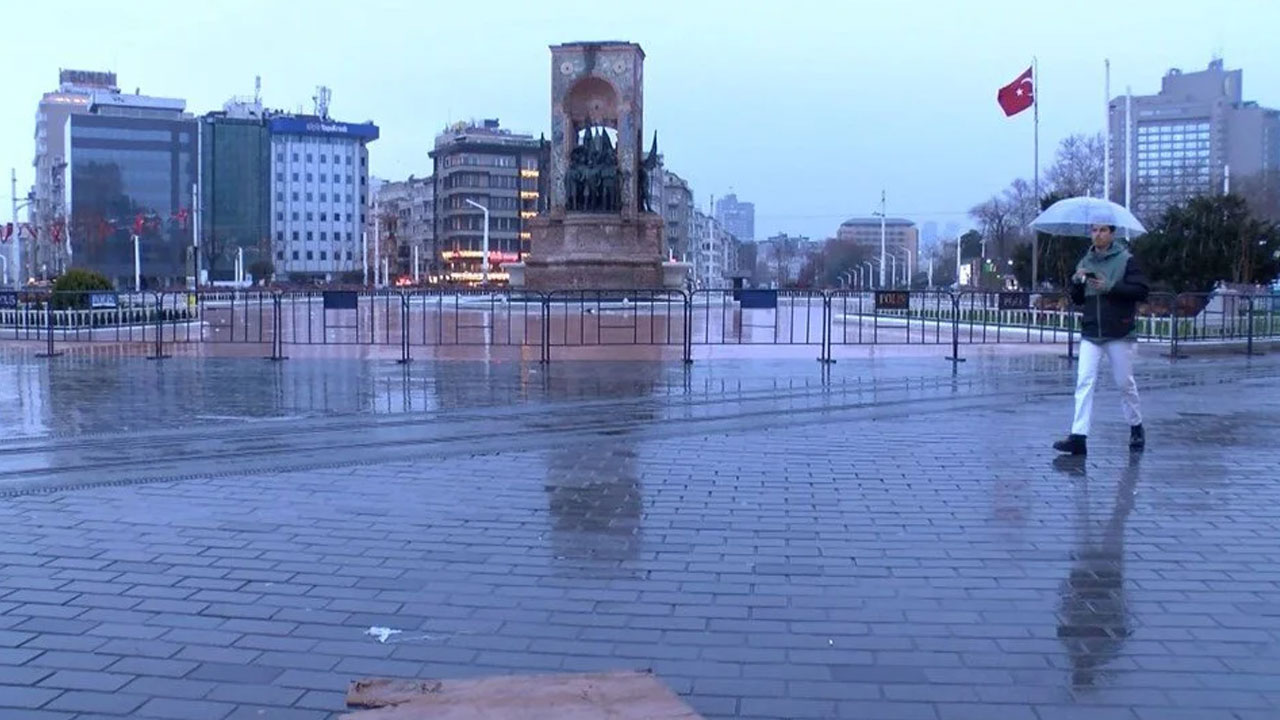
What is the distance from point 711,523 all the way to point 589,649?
262 cm

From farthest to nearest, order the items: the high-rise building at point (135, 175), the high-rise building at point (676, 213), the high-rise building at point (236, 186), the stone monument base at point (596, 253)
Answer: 1. the high-rise building at point (676, 213)
2. the high-rise building at point (236, 186)
3. the high-rise building at point (135, 175)
4. the stone monument base at point (596, 253)

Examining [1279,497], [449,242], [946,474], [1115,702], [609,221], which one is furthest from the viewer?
[449,242]

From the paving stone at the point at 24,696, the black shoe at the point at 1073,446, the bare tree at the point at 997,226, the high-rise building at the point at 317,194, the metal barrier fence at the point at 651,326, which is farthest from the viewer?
the high-rise building at the point at 317,194

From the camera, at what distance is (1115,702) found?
4.76m

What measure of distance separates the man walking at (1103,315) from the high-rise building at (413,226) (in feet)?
391

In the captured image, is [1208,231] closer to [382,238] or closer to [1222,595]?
[1222,595]

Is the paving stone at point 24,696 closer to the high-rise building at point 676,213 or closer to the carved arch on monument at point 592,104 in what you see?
the carved arch on monument at point 592,104

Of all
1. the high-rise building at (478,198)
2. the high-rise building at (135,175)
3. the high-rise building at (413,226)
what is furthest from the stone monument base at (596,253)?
the high-rise building at (413,226)

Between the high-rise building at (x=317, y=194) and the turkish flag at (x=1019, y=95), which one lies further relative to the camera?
the high-rise building at (x=317, y=194)

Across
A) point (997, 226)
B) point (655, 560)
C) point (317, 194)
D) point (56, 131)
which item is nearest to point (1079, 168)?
point (997, 226)

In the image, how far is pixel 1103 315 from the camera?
34.5ft

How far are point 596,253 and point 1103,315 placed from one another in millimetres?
41376

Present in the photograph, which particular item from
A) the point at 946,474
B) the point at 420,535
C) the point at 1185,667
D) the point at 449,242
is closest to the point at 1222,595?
the point at 1185,667

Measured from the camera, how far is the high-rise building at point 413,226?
134 meters
